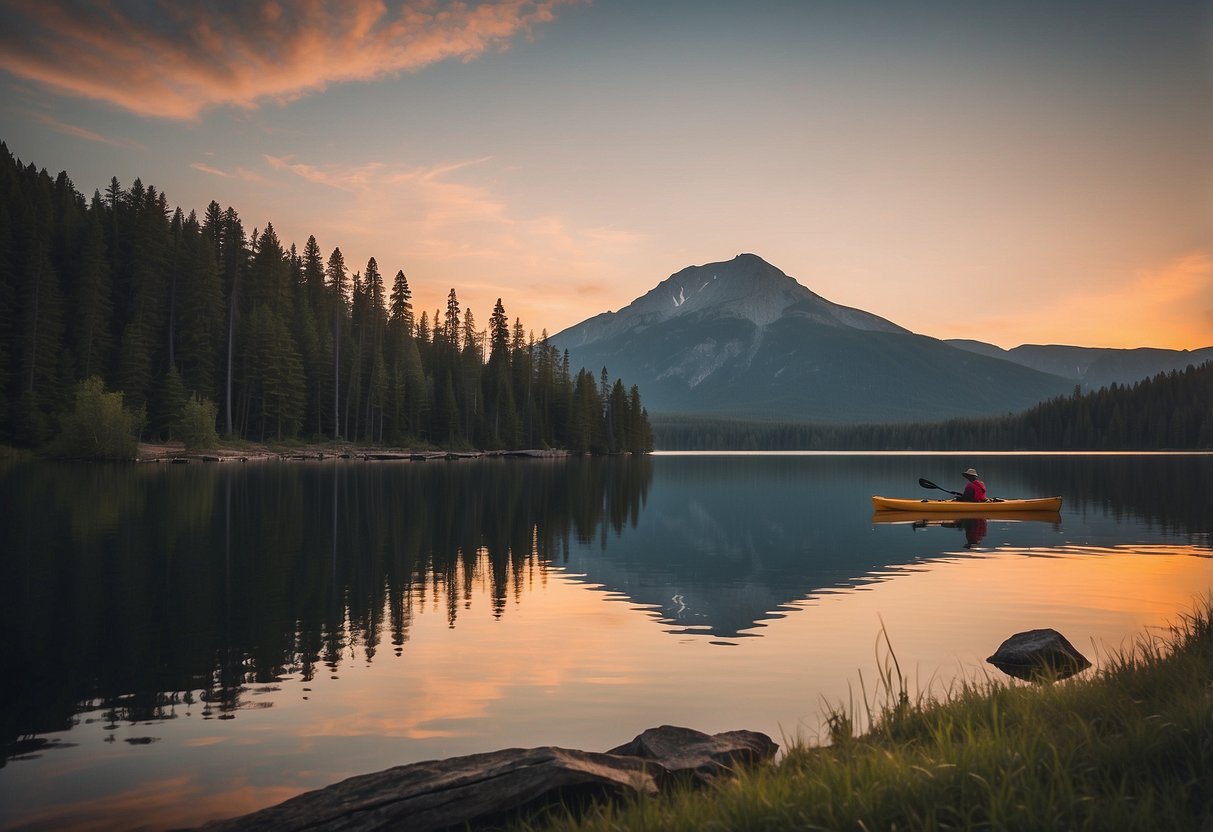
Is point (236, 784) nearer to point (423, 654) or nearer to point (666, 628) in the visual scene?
point (423, 654)

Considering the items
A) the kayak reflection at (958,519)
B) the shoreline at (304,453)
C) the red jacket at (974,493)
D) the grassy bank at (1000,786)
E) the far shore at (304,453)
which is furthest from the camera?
the far shore at (304,453)

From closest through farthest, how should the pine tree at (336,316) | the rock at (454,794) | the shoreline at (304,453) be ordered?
the rock at (454,794) < the shoreline at (304,453) < the pine tree at (336,316)

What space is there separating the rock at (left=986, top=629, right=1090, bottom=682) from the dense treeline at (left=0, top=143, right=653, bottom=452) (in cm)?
8528

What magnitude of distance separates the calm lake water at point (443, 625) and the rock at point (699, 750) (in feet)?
1.36

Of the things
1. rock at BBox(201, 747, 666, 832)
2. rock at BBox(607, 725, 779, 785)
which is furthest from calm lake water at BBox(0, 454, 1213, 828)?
rock at BBox(201, 747, 666, 832)

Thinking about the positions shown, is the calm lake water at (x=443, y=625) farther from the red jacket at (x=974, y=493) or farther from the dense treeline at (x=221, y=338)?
the dense treeline at (x=221, y=338)

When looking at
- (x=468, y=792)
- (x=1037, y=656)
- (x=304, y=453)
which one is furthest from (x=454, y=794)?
(x=304, y=453)

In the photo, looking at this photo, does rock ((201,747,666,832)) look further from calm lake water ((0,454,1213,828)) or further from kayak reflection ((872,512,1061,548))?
kayak reflection ((872,512,1061,548))

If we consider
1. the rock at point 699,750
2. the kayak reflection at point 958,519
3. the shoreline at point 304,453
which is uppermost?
the shoreline at point 304,453

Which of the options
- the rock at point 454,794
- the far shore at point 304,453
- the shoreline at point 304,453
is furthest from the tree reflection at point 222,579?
the far shore at point 304,453

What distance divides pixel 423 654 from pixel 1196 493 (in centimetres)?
5848

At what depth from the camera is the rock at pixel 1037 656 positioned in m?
14.3

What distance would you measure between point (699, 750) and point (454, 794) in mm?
2873

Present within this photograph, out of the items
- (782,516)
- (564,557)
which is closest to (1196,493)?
(782,516)
